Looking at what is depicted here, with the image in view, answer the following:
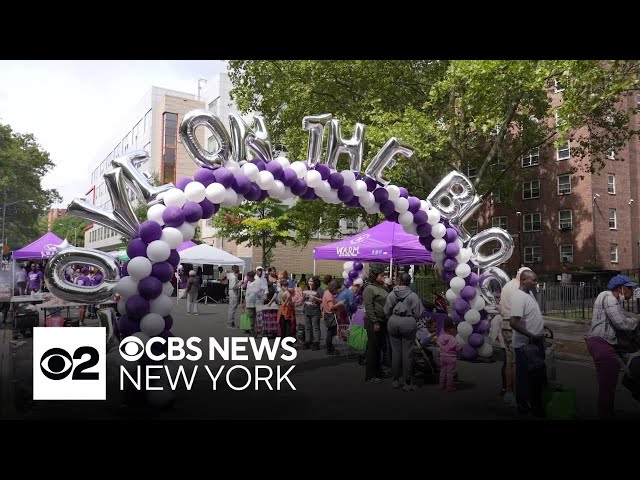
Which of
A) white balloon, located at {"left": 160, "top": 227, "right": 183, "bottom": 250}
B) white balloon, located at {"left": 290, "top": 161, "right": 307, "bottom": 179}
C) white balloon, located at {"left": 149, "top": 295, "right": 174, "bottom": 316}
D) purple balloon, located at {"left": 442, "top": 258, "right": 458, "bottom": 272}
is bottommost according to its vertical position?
white balloon, located at {"left": 149, "top": 295, "right": 174, "bottom": 316}

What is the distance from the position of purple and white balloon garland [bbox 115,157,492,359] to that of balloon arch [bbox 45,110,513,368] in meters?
0.01

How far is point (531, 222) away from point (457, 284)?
101 feet

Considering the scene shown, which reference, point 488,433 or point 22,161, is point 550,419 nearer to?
point 488,433

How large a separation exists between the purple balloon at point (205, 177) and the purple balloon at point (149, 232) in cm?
95

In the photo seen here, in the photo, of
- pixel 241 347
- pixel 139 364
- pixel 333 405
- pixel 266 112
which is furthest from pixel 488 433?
pixel 266 112

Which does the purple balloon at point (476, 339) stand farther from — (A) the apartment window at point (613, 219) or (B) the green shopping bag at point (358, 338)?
(A) the apartment window at point (613, 219)

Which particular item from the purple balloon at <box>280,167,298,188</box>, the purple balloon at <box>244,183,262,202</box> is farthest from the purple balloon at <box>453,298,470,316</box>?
the purple balloon at <box>244,183,262,202</box>

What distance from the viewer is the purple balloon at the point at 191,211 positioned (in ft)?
22.7

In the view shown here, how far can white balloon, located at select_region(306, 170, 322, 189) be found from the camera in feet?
27.0

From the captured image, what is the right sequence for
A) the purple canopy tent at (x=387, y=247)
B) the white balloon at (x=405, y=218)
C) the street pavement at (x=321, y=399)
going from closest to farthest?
the street pavement at (x=321, y=399), the white balloon at (x=405, y=218), the purple canopy tent at (x=387, y=247)

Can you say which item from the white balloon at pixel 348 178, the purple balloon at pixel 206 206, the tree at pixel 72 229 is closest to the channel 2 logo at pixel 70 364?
the purple balloon at pixel 206 206

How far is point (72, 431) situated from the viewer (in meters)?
5.39

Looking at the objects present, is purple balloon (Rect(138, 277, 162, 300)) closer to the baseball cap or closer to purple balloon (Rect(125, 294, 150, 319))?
purple balloon (Rect(125, 294, 150, 319))

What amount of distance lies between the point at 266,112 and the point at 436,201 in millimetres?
15226
